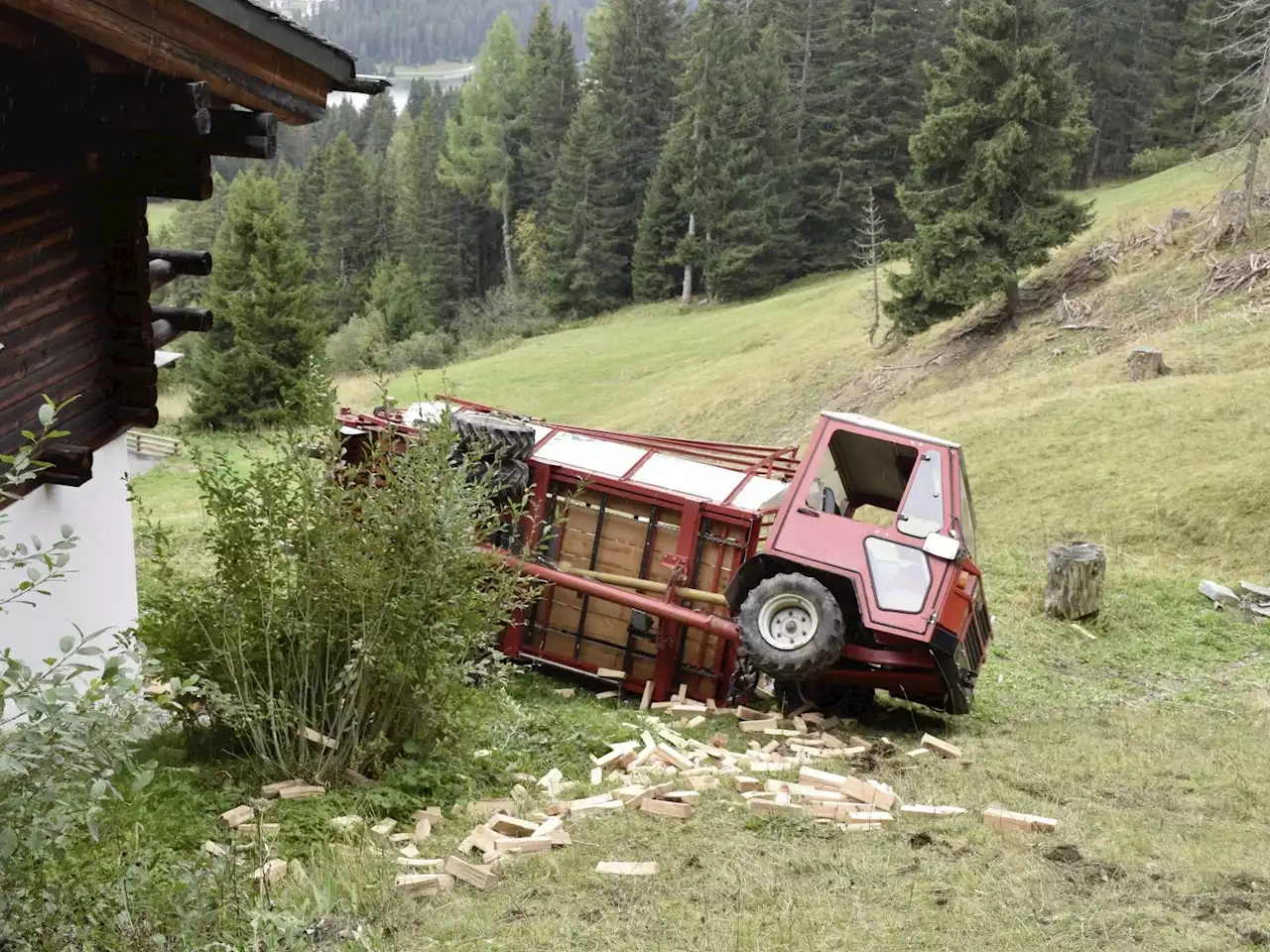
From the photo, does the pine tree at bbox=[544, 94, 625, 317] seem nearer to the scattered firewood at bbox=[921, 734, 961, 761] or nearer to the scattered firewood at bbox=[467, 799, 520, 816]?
the scattered firewood at bbox=[921, 734, 961, 761]

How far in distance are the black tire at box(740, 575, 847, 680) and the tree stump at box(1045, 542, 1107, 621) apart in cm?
532

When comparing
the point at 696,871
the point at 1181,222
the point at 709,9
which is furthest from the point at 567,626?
the point at 709,9

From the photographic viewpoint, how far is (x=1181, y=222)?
32719 millimetres

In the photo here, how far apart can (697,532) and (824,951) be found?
5.43m

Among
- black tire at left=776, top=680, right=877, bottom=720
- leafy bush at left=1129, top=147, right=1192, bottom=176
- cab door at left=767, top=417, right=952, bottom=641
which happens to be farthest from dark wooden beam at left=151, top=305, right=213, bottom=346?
leafy bush at left=1129, top=147, right=1192, bottom=176

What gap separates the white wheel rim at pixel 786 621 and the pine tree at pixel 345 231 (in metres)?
65.2

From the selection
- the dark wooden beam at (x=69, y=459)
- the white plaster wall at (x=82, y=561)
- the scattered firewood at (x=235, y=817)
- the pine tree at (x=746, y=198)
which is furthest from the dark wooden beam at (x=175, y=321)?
the pine tree at (x=746, y=198)

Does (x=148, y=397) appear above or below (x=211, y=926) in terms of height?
above

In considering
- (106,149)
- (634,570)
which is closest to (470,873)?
(106,149)

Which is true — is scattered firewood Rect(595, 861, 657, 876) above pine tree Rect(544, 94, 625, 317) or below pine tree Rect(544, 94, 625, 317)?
above

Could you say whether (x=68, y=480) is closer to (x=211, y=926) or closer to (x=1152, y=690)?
(x=211, y=926)

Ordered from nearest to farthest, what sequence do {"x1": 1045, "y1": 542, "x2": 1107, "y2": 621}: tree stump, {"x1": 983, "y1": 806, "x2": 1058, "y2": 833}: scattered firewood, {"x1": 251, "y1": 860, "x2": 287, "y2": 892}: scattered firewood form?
1. {"x1": 251, "y1": 860, "x2": 287, "y2": 892}: scattered firewood
2. {"x1": 983, "y1": 806, "x2": 1058, "y2": 833}: scattered firewood
3. {"x1": 1045, "y1": 542, "x2": 1107, "y2": 621}: tree stump

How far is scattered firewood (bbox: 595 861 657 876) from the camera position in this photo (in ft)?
18.8

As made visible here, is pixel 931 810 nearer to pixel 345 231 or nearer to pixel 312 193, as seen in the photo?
pixel 345 231
